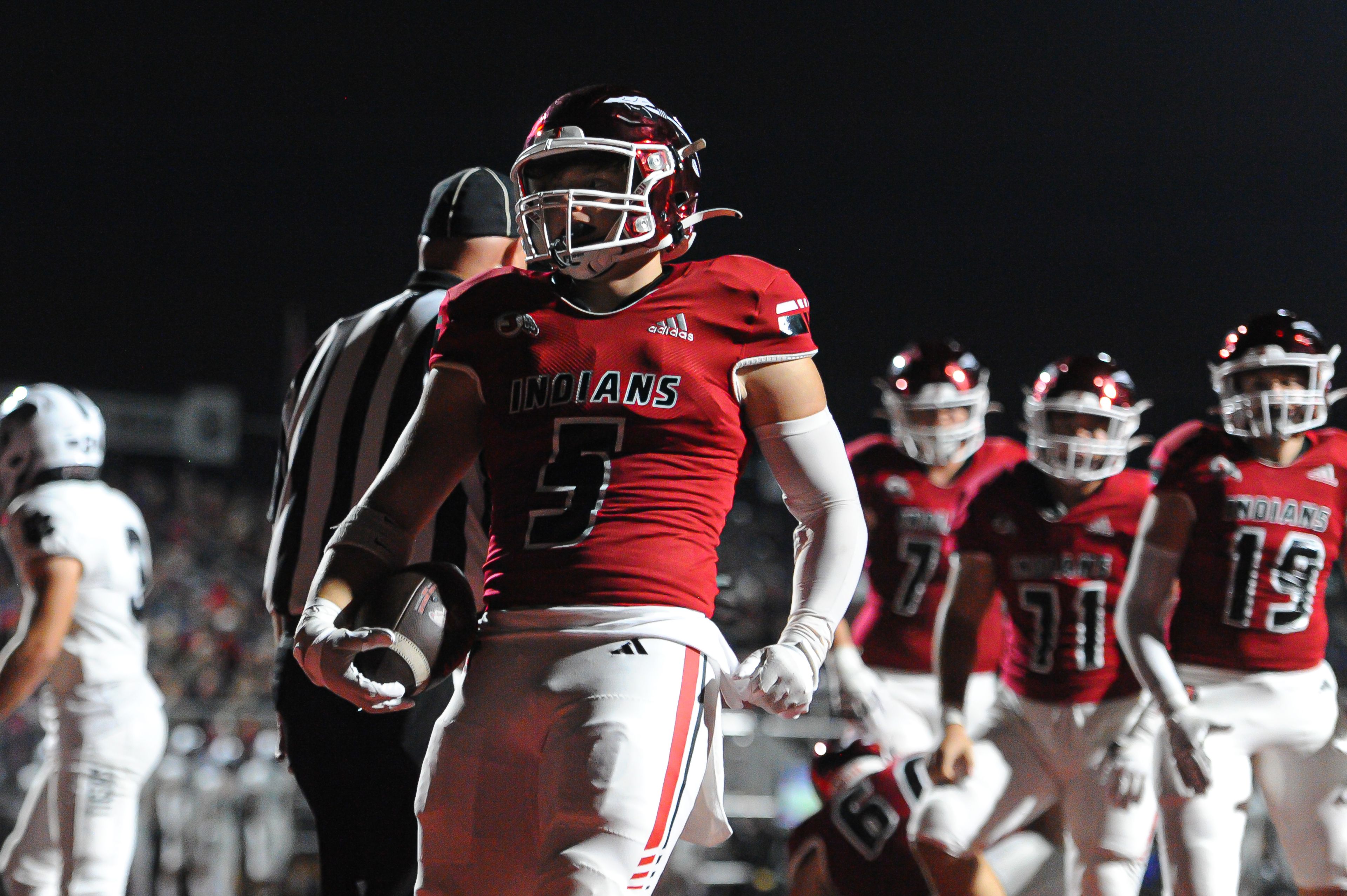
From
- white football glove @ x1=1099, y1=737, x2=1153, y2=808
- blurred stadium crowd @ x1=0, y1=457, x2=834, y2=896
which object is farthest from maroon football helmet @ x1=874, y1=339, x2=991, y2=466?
white football glove @ x1=1099, y1=737, x2=1153, y2=808

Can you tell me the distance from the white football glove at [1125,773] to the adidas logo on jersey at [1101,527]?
67cm

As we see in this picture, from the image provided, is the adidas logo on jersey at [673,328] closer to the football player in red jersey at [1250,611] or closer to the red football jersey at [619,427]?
the red football jersey at [619,427]

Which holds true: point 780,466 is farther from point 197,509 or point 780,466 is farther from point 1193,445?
point 197,509

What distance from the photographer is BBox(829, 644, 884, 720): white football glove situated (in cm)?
520

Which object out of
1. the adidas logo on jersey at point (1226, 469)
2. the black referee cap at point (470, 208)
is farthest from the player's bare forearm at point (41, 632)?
the adidas logo on jersey at point (1226, 469)

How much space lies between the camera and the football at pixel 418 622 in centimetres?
203

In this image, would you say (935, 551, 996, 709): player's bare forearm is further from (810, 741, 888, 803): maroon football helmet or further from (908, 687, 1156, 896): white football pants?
(810, 741, 888, 803): maroon football helmet

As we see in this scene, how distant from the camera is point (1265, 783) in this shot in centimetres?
428

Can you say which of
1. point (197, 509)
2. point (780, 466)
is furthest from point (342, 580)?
point (197, 509)

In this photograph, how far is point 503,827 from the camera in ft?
6.71

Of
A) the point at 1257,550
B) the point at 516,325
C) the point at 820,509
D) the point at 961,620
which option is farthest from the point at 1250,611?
the point at 516,325

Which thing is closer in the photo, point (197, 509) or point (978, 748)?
point (978, 748)

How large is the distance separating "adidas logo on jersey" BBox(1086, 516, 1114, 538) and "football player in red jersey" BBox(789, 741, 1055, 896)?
96 centimetres

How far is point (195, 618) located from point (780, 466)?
35.1 ft
